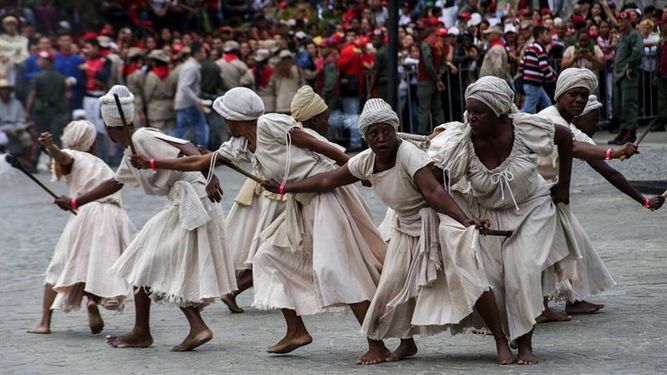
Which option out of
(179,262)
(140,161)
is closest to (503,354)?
(179,262)

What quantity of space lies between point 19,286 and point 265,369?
16.5 ft

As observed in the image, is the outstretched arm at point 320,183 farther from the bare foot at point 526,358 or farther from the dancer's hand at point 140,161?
the bare foot at point 526,358

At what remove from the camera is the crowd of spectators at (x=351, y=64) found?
2158 centimetres

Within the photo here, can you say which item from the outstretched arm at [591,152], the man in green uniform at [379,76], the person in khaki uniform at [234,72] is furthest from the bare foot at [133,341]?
the person in khaki uniform at [234,72]

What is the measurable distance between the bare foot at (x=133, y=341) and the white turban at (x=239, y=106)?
1.49 m

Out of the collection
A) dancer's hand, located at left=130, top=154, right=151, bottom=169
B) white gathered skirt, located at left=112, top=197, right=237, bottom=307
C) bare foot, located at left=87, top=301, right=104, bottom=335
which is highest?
dancer's hand, located at left=130, top=154, right=151, bottom=169

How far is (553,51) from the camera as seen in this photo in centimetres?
2197

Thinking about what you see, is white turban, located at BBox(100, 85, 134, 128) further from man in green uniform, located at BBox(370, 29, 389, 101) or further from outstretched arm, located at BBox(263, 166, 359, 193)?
man in green uniform, located at BBox(370, 29, 389, 101)

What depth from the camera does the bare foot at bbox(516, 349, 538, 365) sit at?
27.3ft

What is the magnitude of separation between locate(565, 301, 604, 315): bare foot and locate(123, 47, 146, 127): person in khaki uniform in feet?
49.1

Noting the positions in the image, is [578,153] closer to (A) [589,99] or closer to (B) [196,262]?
(A) [589,99]

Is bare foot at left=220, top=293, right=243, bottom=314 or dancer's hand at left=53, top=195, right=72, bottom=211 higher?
dancer's hand at left=53, top=195, right=72, bottom=211

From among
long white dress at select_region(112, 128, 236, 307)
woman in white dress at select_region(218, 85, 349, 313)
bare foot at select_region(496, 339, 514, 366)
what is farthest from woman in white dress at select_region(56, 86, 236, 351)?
bare foot at select_region(496, 339, 514, 366)

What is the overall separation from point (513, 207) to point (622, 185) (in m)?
1.57
